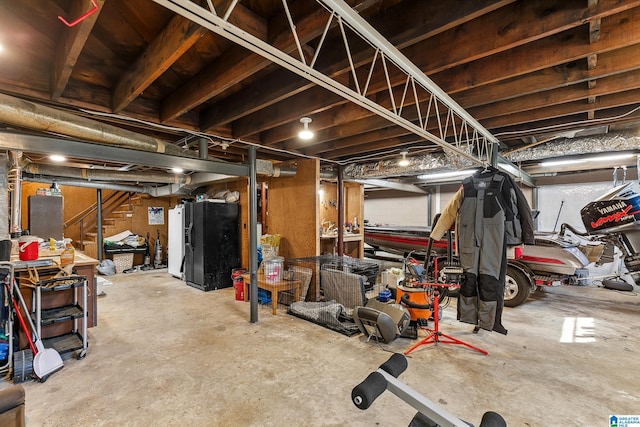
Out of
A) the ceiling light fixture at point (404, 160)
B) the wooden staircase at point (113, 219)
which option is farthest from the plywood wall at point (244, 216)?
the wooden staircase at point (113, 219)

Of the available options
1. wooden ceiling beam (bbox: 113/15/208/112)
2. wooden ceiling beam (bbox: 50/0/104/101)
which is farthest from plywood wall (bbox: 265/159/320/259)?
wooden ceiling beam (bbox: 50/0/104/101)

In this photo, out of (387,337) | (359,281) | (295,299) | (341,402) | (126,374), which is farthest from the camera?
(295,299)

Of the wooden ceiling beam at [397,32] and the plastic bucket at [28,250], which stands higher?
the wooden ceiling beam at [397,32]

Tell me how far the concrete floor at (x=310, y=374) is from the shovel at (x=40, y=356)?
78 millimetres

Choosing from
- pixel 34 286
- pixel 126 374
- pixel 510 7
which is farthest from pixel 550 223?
pixel 34 286

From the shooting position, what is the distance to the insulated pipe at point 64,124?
6.65 feet

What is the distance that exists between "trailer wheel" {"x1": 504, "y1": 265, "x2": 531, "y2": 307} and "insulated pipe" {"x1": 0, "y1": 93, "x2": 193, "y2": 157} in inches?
198

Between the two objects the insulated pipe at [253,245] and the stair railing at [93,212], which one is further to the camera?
the stair railing at [93,212]

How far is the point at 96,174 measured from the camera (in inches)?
229

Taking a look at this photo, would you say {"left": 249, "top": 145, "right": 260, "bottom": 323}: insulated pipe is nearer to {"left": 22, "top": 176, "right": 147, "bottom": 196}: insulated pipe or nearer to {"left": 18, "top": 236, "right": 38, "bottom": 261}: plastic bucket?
{"left": 18, "top": 236, "right": 38, "bottom": 261}: plastic bucket

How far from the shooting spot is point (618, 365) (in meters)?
2.71

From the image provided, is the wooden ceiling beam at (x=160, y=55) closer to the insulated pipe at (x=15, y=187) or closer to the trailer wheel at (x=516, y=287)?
the insulated pipe at (x=15, y=187)

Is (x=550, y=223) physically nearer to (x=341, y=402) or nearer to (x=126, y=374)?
(x=341, y=402)

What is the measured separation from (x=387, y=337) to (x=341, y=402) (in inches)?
39.4
